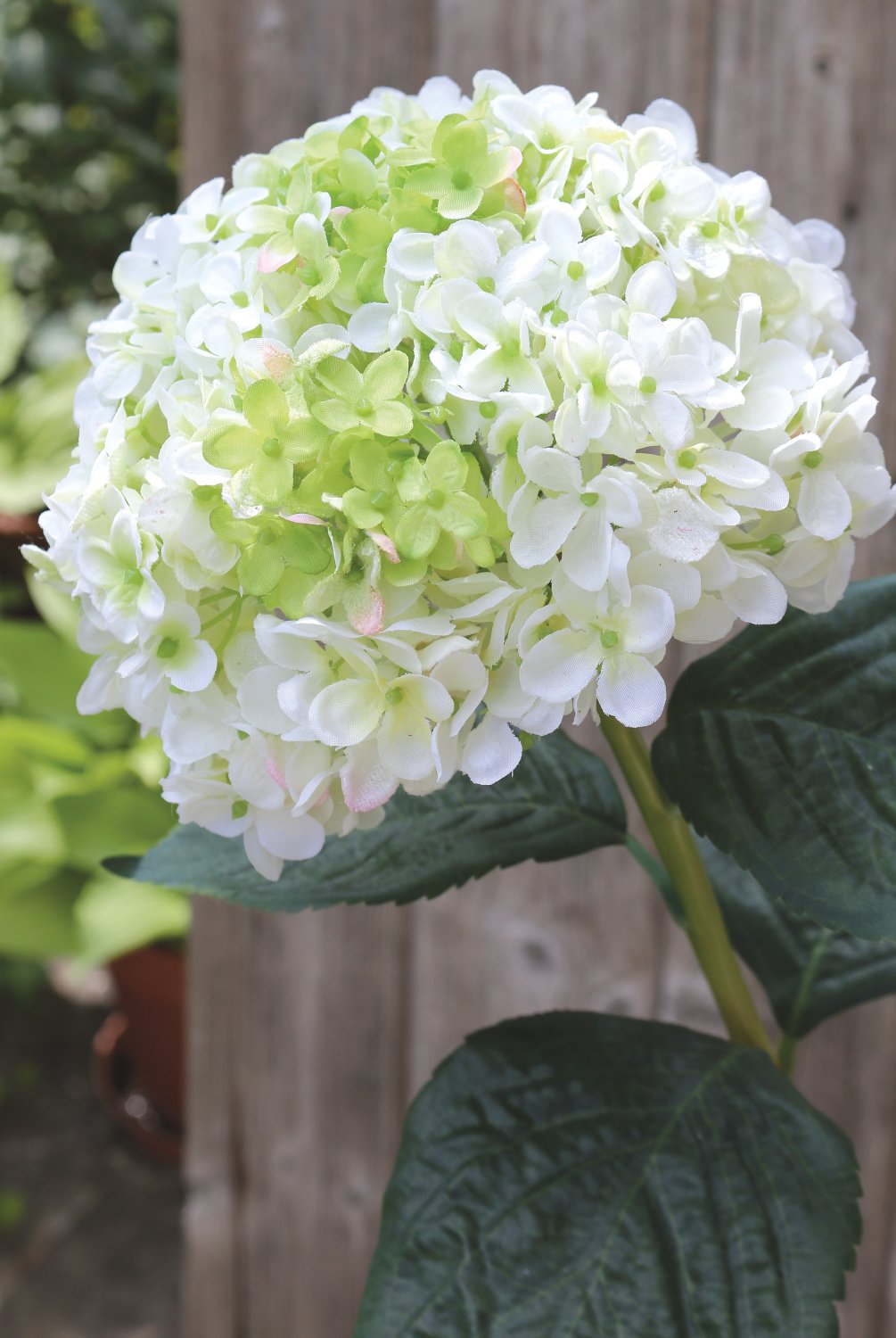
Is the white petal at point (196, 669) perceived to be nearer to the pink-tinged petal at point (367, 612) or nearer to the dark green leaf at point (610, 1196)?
the pink-tinged petal at point (367, 612)

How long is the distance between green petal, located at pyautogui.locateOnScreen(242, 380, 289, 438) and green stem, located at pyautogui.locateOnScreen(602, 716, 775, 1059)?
0.61 ft

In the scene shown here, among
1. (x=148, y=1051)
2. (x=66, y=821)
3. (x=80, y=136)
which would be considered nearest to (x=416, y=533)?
(x=66, y=821)

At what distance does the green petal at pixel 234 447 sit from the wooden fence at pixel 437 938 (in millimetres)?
633

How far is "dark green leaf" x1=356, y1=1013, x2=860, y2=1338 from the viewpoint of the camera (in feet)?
1.58

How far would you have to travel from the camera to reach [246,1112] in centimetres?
117

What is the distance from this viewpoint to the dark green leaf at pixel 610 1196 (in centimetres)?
48

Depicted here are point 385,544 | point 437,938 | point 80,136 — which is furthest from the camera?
point 80,136

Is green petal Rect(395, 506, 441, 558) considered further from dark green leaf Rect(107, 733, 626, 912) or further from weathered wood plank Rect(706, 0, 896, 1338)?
weathered wood plank Rect(706, 0, 896, 1338)

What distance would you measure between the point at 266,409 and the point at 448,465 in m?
0.06

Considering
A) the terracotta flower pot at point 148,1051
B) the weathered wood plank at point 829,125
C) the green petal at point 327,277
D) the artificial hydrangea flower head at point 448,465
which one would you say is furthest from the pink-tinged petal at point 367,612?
the terracotta flower pot at point 148,1051

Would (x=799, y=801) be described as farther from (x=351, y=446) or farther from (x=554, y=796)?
(x=351, y=446)

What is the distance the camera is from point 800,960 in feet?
2.09

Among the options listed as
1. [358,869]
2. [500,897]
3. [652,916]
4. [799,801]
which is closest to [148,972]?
[500,897]

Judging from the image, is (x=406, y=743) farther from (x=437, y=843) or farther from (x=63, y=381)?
(x=63, y=381)
